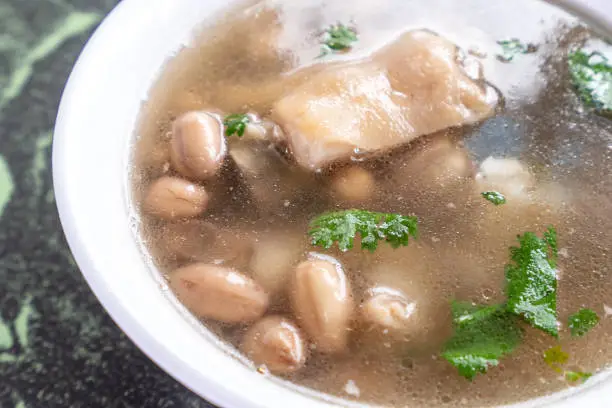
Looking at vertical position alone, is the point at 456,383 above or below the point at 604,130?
below

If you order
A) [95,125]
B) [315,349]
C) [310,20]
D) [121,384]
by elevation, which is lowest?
[121,384]

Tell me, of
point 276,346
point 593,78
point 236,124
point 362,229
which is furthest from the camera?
point 593,78

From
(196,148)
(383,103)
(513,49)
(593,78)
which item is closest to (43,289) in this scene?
(196,148)

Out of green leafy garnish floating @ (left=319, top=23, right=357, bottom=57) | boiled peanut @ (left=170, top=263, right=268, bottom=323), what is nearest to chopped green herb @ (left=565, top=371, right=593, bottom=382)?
boiled peanut @ (left=170, top=263, right=268, bottom=323)

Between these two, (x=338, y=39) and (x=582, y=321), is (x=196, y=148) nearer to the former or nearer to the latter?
(x=338, y=39)

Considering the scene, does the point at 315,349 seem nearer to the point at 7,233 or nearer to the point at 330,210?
the point at 330,210

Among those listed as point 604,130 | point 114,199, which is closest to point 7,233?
point 114,199

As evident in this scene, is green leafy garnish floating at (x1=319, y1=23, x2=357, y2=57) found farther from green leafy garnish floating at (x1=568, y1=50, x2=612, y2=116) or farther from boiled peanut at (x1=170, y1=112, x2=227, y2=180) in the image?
green leafy garnish floating at (x1=568, y1=50, x2=612, y2=116)
